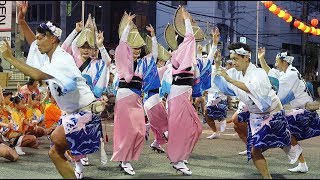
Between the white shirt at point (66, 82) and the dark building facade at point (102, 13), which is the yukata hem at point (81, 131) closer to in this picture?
the white shirt at point (66, 82)

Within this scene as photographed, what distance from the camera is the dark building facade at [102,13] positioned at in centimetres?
2424

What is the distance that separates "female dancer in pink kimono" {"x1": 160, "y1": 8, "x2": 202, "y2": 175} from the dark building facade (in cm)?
1657

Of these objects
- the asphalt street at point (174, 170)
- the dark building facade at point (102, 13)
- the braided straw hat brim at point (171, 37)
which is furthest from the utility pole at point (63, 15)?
the braided straw hat brim at point (171, 37)

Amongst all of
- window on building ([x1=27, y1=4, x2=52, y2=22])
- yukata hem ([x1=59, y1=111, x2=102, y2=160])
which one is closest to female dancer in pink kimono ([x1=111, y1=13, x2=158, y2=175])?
yukata hem ([x1=59, y1=111, x2=102, y2=160])

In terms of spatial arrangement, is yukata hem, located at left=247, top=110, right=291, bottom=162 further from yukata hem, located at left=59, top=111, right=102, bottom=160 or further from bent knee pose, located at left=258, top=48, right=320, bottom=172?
yukata hem, located at left=59, top=111, right=102, bottom=160

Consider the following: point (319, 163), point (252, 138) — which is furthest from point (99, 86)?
point (319, 163)

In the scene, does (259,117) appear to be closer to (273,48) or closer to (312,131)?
(312,131)

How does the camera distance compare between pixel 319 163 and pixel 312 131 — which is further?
pixel 319 163

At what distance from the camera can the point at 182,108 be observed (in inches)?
241

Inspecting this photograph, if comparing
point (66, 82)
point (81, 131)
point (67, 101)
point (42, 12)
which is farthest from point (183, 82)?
point (42, 12)

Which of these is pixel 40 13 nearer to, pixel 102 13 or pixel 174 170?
pixel 102 13

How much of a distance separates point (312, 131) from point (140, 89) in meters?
2.18

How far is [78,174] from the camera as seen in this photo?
5586 mm

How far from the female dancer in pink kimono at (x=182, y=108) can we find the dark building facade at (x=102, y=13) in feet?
54.4
